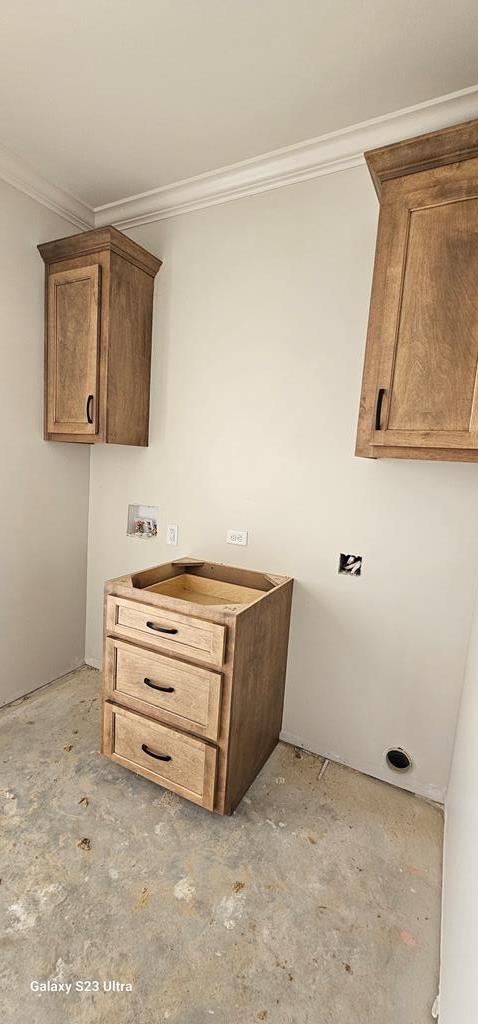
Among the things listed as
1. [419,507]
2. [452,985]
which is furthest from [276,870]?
[419,507]

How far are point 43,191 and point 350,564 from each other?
2299mm

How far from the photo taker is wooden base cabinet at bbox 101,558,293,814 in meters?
1.58

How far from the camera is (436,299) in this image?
4.67 ft

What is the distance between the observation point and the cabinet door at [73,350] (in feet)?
6.77

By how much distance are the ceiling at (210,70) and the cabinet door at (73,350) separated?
525 millimetres

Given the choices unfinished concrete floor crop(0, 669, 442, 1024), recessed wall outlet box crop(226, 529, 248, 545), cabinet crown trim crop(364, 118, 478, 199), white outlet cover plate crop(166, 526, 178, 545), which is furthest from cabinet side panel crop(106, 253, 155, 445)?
unfinished concrete floor crop(0, 669, 442, 1024)

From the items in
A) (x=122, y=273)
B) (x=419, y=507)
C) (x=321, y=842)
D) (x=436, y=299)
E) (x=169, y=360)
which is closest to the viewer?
(x=436, y=299)

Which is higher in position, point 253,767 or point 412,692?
point 412,692

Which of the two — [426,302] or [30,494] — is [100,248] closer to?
[30,494]

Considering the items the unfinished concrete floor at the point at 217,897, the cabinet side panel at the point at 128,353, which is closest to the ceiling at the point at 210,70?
the cabinet side panel at the point at 128,353

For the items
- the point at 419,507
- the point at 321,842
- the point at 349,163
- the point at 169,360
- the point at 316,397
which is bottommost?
the point at 321,842

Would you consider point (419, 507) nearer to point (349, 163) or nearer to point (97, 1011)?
point (349, 163)

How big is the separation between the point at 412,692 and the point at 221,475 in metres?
1.29

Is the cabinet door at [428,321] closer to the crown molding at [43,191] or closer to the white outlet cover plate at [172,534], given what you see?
the white outlet cover plate at [172,534]
